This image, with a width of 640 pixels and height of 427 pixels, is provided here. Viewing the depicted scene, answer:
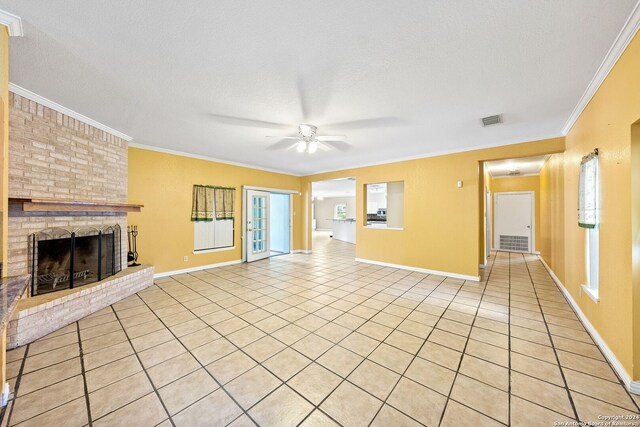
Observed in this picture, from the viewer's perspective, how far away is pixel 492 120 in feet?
10.1

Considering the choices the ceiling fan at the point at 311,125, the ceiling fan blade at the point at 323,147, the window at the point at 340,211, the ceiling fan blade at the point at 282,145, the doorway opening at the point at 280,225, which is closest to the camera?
the ceiling fan at the point at 311,125

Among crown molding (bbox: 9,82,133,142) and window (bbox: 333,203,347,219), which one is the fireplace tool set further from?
window (bbox: 333,203,347,219)

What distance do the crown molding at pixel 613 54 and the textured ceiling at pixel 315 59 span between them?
2.0 inches

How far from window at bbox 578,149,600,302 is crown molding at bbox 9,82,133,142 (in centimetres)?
586

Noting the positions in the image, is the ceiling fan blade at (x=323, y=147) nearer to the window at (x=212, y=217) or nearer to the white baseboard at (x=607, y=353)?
the window at (x=212, y=217)

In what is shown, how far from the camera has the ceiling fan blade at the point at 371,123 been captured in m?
3.12

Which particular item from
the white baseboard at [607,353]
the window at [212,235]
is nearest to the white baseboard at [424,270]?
the white baseboard at [607,353]

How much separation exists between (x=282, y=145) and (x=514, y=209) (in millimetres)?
7549

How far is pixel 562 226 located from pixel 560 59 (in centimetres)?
306

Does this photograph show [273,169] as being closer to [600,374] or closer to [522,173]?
[600,374]

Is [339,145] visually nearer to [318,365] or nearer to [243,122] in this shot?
[243,122]

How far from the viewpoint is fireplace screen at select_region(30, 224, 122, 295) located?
8.83ft

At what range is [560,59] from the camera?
191 centimetres

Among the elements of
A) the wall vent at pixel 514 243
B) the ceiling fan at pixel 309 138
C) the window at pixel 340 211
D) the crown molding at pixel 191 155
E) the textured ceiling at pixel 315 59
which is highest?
the textured ceiling at pixel 315 59
